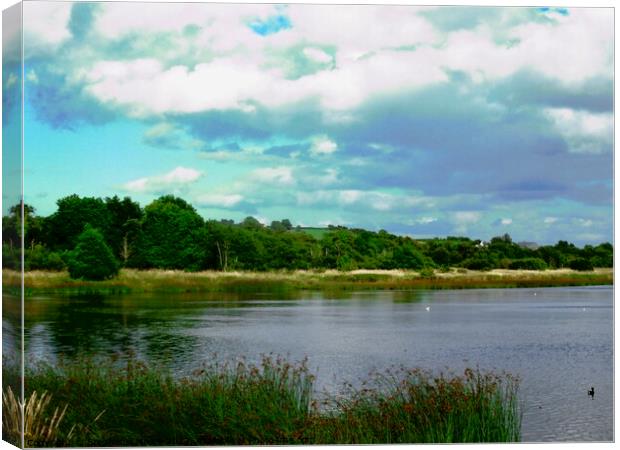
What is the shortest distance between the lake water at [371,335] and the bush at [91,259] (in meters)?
1.72

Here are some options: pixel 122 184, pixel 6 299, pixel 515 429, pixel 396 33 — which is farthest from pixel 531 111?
pixel 6 299

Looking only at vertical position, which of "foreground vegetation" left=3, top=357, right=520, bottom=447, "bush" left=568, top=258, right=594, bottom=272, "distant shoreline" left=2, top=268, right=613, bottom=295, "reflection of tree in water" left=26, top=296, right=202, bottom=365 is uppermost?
"bush" left=568, top=258, right=594, bottom=272

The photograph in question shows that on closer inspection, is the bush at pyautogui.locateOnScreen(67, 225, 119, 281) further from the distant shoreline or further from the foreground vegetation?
the foreground vegetation

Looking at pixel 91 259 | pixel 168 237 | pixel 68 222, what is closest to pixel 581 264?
pixel 168 237

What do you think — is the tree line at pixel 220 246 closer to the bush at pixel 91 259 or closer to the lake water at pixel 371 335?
the bush at pixel 91 259

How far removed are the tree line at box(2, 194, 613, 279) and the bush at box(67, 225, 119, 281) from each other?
0.10 feet

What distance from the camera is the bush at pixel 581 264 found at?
878 inches

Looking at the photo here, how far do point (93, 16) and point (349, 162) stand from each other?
346 inches

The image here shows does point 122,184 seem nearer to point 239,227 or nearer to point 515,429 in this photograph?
point 239,227

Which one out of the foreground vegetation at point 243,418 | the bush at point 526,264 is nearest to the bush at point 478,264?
the bush at point 526,264

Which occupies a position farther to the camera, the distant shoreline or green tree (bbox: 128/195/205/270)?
the distant shoreline

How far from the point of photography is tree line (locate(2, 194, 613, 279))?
19625 millimetres

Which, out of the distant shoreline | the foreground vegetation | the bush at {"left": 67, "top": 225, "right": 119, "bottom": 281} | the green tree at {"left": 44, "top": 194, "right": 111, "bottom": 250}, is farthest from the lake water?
the green tree at {"left": 44, "top": 194, "right": 111, "bottom": 250}

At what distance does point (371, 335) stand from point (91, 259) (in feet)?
26.0
